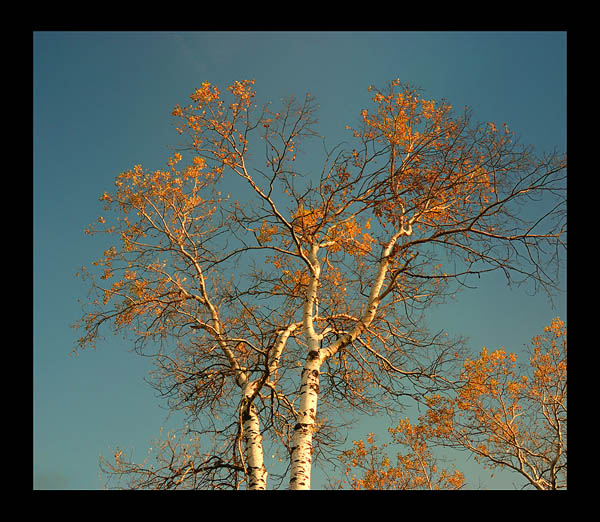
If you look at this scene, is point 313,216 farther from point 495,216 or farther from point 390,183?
point 495,216

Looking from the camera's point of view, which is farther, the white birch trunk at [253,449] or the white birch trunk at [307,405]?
the white birch trunk at [253,449]

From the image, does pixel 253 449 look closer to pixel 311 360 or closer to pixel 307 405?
pixel 307 405

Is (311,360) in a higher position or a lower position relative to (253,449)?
higher

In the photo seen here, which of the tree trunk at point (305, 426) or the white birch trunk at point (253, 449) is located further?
the white birch trunk at point (253, 449)

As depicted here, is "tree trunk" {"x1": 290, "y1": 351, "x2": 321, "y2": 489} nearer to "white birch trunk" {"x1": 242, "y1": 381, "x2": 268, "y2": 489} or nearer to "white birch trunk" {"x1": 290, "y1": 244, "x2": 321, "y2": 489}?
"white birch trunk" {"x1": 290, "y1": 244, "x2": 321, "y2": 489}

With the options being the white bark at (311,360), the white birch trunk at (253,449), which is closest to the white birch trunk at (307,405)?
the white bark at (311,360)

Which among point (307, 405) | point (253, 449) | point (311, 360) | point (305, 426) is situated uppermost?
point (311, 360)

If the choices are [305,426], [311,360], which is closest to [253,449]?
[305,426]

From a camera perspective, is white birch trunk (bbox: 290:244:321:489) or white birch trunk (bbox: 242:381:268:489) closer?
white birch trunk (bbox: 290:244:321:489)

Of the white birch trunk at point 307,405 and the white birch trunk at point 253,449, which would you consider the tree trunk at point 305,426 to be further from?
the white birch trunk at point 253,449

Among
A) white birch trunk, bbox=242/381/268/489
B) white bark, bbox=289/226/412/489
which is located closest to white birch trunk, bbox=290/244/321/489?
white bark, bbox=289/226/412/489
